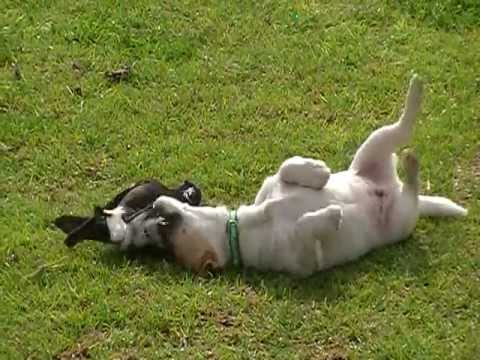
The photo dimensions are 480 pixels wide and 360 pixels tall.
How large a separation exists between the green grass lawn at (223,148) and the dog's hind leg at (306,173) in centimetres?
37

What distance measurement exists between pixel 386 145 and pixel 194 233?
0.89 meters

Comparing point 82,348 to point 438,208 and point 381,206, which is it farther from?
point 438,208

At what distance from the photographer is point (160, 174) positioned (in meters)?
5.58

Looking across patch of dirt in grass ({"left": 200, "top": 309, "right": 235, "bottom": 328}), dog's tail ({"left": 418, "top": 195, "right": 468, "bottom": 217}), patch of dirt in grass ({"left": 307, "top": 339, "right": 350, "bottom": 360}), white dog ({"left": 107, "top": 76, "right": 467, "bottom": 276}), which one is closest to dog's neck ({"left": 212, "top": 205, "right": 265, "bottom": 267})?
white dog ({"left": 107, "top": 76, "right": 467, "bottom": 276})

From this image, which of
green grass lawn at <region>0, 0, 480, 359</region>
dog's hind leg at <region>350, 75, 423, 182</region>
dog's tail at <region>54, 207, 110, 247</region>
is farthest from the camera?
dog's hind leg at <region>350, 75, 423, 182</region>

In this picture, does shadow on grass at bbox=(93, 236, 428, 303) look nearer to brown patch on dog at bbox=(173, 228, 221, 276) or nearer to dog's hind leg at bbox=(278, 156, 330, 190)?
brown patch on dog at bbox=(173, 228, 221, 276)

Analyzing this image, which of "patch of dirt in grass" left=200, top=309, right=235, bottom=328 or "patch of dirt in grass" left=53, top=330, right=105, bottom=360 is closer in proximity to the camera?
"patch of dirt in grass" left=53, top=330, right=105, bottom=360

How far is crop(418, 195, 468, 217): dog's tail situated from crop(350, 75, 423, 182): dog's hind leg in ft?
0.66

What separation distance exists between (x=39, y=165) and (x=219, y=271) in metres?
1.36

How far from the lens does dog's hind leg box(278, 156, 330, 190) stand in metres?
4.76

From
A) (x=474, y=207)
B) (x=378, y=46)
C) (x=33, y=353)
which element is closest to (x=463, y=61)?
(x=378, y=46)

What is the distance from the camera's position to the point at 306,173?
4.76 meters

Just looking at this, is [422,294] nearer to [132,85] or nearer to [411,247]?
[411,247]

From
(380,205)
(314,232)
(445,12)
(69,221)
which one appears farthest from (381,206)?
(445,12)
